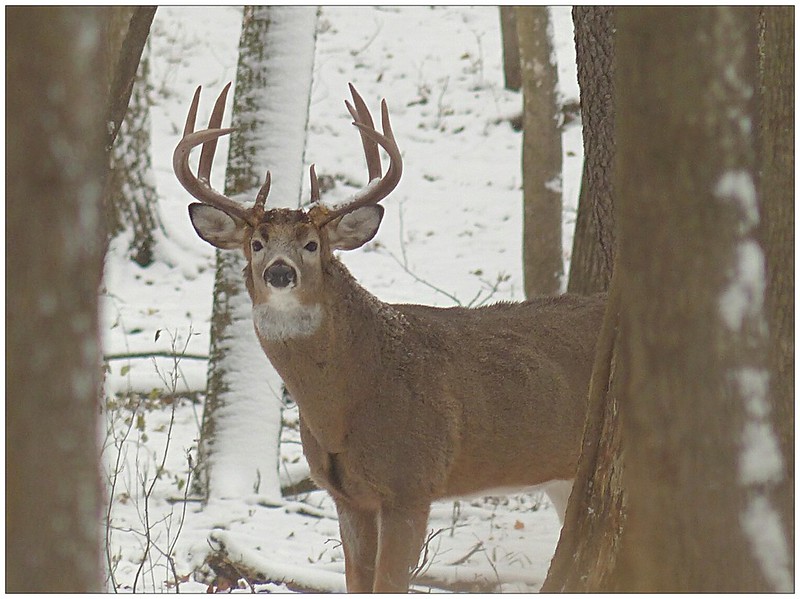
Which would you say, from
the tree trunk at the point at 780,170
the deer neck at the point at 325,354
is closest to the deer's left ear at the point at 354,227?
the deer neck at the point at 325,354

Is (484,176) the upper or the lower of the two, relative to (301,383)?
upper

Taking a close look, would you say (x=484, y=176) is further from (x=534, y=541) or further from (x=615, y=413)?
(x=615, y=413)

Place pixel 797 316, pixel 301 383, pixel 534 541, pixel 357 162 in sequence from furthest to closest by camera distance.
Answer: pixel 357 162 → pixel 534 541 → pixel 301 383 → pixel 797 316

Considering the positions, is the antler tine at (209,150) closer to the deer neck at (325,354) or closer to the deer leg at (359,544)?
the deer neck at (325,354)

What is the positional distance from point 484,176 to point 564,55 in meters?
3.13

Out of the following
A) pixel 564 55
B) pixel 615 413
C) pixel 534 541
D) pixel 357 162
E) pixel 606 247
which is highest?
pixel 564 55

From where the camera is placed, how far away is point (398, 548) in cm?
558

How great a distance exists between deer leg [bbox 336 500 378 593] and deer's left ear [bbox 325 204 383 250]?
123 cm

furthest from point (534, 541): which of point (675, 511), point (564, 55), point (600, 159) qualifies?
point (564, 55)

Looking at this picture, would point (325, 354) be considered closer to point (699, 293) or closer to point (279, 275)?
point (279, 275)

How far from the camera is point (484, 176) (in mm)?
15945

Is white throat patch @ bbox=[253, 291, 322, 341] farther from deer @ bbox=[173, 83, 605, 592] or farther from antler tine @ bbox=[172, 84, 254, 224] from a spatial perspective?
antler tine @ bbox=[172, 84, 254, 224]

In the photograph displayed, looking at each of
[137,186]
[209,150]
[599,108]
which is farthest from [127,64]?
[137,186]

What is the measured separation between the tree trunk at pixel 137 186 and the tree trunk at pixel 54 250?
37.1ft
